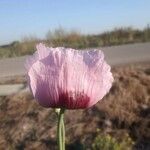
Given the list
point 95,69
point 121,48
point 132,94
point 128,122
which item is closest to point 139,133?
point 128,122

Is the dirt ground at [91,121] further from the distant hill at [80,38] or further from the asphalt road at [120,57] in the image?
the distant hill at [80,38]

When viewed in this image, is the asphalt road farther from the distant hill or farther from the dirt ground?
the dirt ground

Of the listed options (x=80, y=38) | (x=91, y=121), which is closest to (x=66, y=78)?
(x=91, y=121)

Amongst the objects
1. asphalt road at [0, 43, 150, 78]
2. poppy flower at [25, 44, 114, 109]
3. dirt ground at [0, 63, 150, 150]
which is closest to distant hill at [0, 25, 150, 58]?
asphalt road at [0, 43, 150, 78]

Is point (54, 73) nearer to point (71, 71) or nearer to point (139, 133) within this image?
point (71, 71)

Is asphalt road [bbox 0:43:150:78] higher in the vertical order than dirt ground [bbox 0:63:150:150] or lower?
lower

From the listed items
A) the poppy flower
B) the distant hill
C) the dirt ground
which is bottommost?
the distant hill
